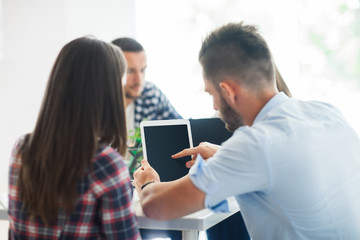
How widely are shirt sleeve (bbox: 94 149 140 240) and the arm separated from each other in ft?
0.41

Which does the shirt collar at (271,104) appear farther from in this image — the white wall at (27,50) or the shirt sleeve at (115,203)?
the white wall at (27,50)

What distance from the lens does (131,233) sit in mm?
1025

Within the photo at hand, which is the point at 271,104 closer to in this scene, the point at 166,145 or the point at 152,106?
the point at 166,145

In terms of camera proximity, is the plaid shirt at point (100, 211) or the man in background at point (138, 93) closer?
the plaid shirt at point (100, 211)

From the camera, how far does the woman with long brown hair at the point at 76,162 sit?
3.24 ft

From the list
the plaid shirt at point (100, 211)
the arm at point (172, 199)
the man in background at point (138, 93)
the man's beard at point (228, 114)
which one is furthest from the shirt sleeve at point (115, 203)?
the man in background at point (138, 93)

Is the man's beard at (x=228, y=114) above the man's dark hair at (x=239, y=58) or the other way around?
the other way around

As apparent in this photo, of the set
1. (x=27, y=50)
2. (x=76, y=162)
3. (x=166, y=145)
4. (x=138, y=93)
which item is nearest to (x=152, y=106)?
(x=138, y=93)

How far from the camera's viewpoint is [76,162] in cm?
98

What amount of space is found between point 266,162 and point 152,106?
1724 millimetres

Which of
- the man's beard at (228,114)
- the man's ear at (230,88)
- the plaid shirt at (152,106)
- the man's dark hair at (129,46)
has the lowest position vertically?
the plaid shirt at (152,106)

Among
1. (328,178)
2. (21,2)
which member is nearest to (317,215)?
(328,178)

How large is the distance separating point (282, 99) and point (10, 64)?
2.08 meters

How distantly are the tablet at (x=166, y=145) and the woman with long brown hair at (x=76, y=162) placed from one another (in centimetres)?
57
